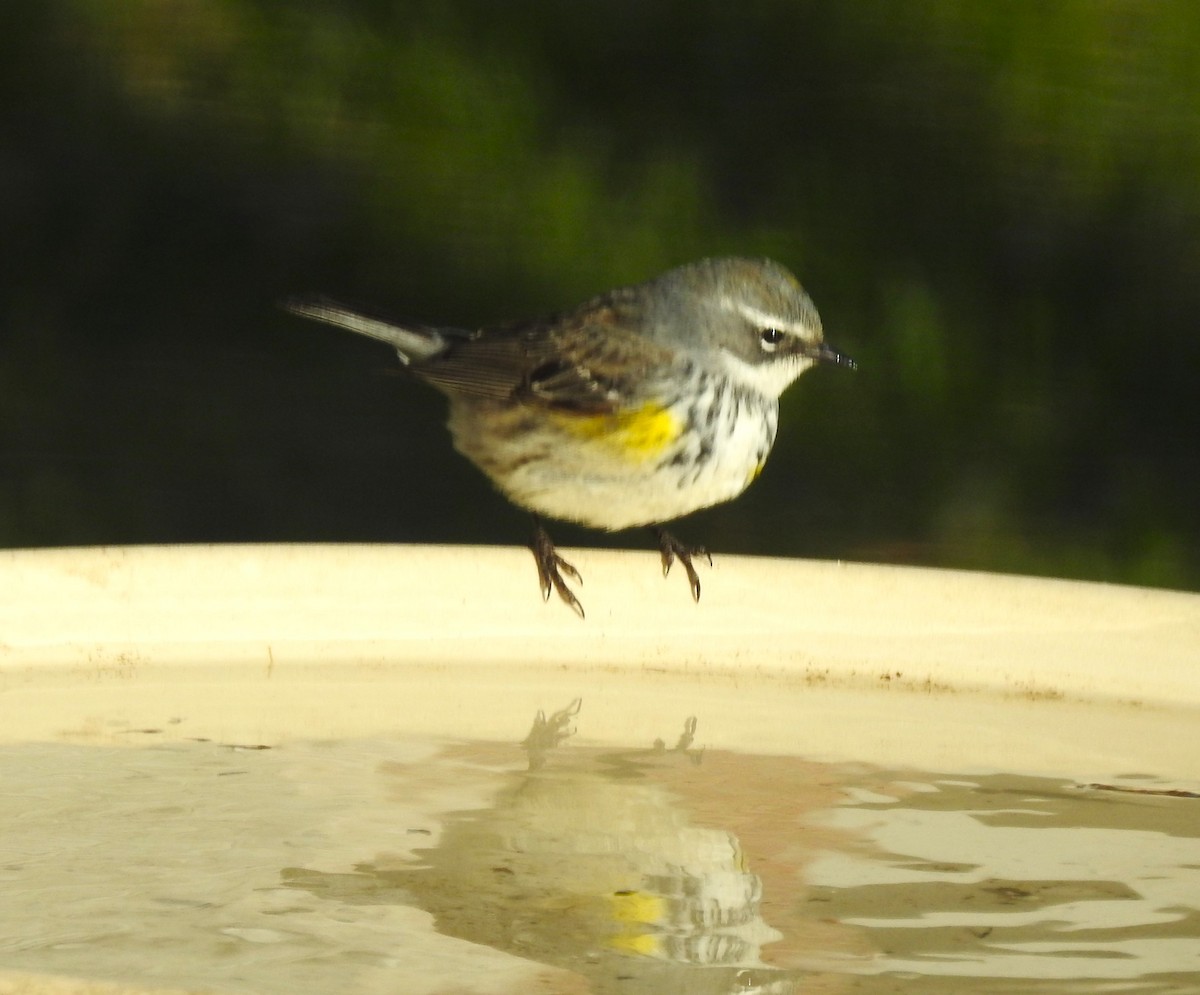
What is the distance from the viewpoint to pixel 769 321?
126 inches

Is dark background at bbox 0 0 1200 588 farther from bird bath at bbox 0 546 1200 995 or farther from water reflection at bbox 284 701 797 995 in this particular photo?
water reflection at bbox 284 701 797 995

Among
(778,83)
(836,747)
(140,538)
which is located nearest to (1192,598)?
(836,747)

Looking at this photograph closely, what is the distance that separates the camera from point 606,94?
4.47 metres

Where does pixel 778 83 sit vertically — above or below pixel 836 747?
above

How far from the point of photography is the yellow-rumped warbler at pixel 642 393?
303 cm

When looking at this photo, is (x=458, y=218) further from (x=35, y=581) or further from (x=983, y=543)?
(x=35, y=581)

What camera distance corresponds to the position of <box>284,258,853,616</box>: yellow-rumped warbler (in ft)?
9.93

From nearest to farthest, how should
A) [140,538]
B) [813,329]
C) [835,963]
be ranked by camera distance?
[835,963] < [813,329] < [140,538]

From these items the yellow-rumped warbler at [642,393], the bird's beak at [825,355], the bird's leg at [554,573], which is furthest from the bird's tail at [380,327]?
the bird's leg at [554,573]

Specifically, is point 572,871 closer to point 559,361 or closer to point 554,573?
point 554,573

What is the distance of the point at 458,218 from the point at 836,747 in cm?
233

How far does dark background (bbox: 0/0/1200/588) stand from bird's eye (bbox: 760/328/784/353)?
114 cm

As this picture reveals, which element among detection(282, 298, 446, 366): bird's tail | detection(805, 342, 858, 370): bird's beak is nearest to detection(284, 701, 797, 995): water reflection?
detection(805, 342, 858, 370): bird's beak

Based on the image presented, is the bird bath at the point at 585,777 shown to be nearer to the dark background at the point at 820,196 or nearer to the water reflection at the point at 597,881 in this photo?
the water reflection at the point at 597,881
